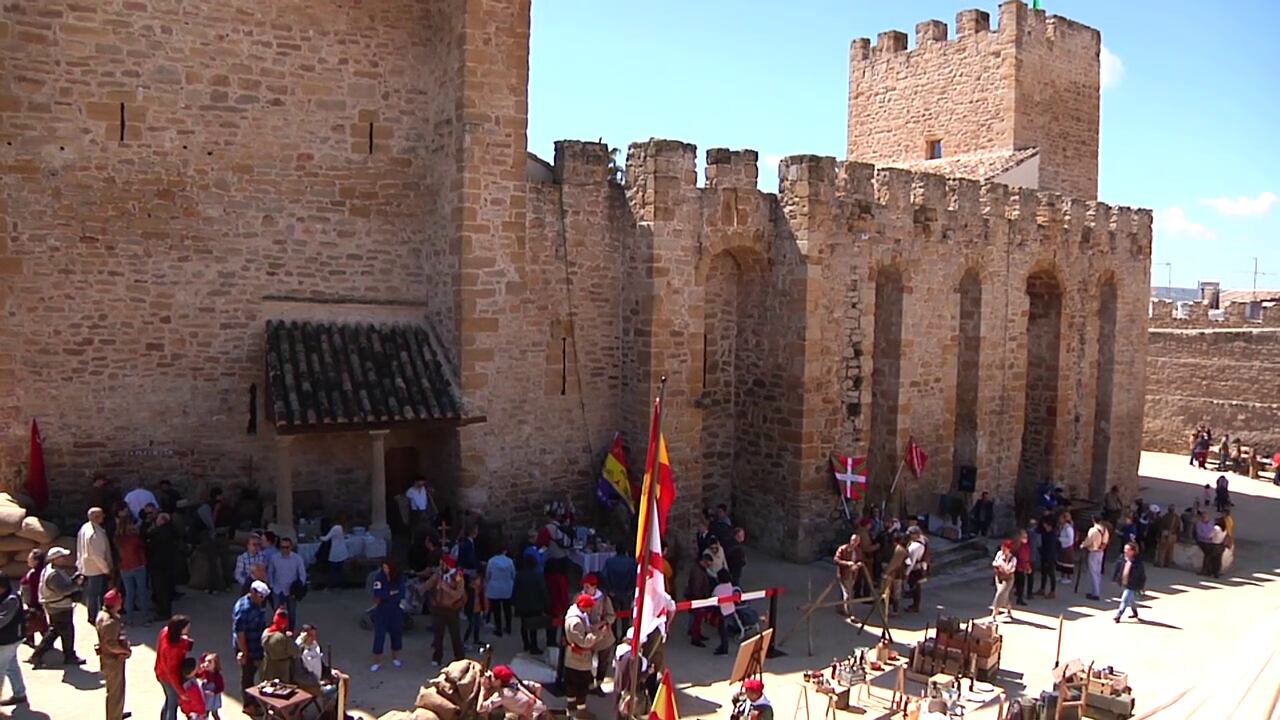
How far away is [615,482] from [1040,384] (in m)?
10.5

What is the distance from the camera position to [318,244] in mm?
14062

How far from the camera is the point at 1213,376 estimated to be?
29266mm

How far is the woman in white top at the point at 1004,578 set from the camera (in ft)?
45.8

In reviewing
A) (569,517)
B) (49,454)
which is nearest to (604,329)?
(569,517)

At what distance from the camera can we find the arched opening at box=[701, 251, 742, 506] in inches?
655

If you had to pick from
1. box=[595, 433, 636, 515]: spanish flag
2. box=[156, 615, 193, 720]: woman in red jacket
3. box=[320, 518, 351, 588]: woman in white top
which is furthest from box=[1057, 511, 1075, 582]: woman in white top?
box=[156, 615, 193, 720]: woman in red jacket

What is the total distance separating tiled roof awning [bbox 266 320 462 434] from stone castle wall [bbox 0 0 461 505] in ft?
1.32

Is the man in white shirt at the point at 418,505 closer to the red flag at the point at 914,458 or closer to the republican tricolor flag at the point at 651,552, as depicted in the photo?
the republican tricolor flag at the point at 651,552

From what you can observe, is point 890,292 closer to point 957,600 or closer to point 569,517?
point 957,600

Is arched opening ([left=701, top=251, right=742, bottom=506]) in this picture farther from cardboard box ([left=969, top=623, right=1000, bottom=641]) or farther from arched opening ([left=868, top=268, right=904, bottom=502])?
cardboard box ([left=969, top=623, right=1000, bottom=641])

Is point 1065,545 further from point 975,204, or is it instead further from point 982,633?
point 975,204

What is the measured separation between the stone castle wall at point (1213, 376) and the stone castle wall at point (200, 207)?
24.1 m

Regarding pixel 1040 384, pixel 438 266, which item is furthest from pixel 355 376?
pixel 1040 384

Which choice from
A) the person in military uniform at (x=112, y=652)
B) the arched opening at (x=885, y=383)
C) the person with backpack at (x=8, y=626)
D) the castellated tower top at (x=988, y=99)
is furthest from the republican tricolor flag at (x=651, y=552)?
the castellated tower top at (x=988, y=99)
